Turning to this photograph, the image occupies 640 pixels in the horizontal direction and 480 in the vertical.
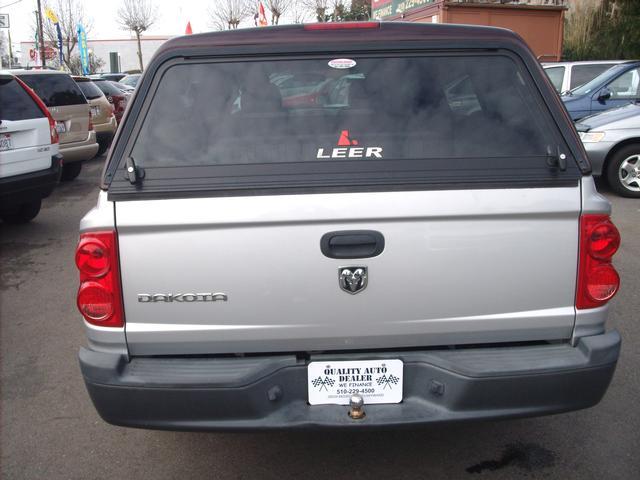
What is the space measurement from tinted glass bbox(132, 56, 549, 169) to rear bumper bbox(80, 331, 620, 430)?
30.0 inches

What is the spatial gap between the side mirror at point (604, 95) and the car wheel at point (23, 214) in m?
8.74

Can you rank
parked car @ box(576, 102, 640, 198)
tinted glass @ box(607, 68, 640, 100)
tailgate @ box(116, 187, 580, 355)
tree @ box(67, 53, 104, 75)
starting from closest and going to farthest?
tailgate @ box(116, 187, 580, 355) → parked car @ box(576, 102, 640, 198) → tinted glass @ box(607, 68, 640, 100) → tree @ box(67, 53, 104, 75)

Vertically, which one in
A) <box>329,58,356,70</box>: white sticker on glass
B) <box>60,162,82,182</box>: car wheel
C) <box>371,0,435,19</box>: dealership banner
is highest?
<box>371,0,435,19</box>: dealership banner

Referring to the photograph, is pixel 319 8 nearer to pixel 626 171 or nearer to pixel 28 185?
pixel 626 171

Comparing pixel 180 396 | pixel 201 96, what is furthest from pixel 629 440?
pixel 201 96

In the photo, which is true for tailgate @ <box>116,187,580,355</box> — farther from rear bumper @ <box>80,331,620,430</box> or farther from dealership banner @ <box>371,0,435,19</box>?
dealership banner @ <box>371,0,435,19</box>

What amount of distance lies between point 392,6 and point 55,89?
12142 mm

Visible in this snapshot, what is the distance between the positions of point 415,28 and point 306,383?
4.89ft

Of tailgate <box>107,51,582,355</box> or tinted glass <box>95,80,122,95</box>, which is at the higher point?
tailgate <box>107,51,582,355</box>

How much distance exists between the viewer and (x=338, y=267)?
2.43 m

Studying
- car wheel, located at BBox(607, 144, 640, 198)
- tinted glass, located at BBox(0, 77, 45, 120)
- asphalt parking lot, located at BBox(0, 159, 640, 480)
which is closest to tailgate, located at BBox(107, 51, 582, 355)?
asphalt parking lot, located at BBox(0, 159, 640, 480)

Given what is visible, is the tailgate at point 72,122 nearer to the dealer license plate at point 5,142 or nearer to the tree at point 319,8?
the dealer license plate at point 5,142

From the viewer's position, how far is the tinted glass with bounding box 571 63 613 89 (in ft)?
40.8

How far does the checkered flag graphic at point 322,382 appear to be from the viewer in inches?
99.3
